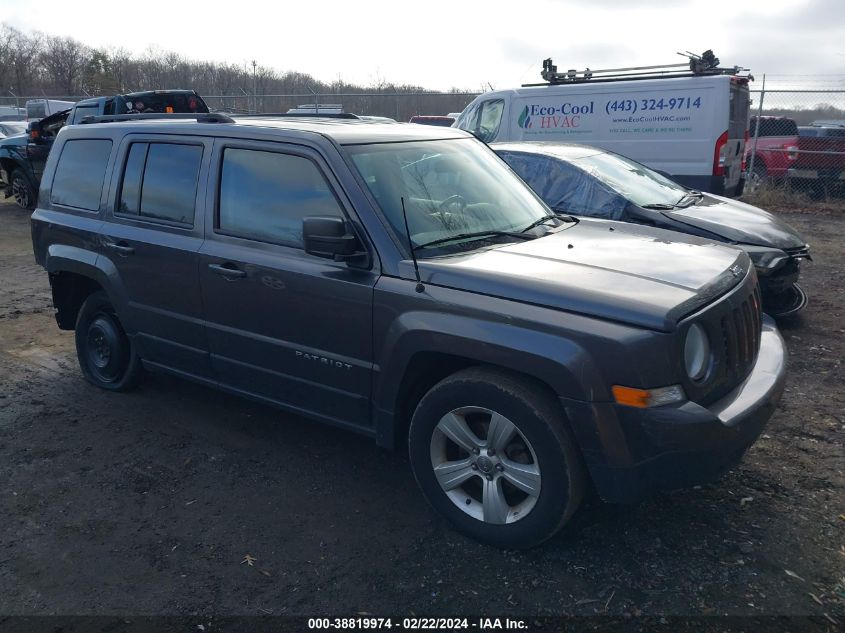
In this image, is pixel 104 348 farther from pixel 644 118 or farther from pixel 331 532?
pixel 644 118

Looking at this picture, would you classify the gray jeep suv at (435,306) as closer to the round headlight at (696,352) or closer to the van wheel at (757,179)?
the round headlight at (696,352)

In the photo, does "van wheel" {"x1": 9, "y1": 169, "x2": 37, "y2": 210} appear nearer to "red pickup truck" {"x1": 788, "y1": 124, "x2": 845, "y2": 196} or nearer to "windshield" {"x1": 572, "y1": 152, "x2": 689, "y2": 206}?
"windshield" {"x1": 572, "y1": 152, "x2": 689, "y2": 206}

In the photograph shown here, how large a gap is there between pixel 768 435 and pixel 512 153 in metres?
3.93

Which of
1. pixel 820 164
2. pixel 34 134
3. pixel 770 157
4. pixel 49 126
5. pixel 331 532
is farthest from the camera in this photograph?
pixel 770 157

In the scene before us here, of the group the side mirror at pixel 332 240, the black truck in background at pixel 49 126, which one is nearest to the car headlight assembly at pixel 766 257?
the side mirror at pixel 332 240

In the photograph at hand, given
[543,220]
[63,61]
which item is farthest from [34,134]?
[63,61]

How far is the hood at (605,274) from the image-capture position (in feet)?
9.61

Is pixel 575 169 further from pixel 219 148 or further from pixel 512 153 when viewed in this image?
pixel 219 148

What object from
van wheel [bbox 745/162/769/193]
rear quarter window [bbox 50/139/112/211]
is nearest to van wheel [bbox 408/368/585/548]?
rear quarter window [bbox 50/139/112/211]

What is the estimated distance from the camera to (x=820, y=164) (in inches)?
553

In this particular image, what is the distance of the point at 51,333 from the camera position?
6.74m

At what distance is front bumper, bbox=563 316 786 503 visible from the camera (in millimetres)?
2822

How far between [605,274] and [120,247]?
122 inches

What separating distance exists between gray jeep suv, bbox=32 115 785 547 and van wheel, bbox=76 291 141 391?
24 centimetres
